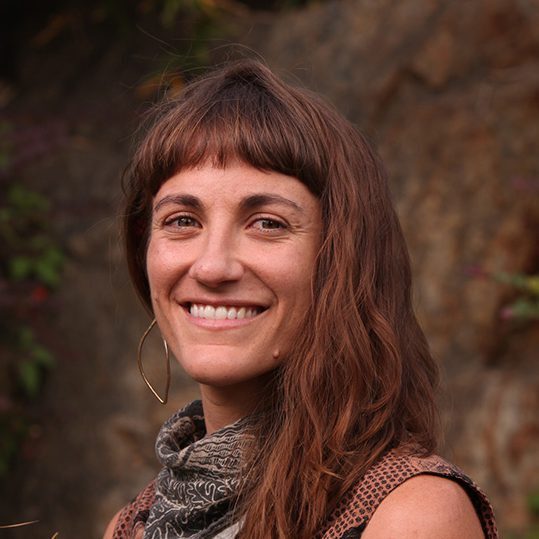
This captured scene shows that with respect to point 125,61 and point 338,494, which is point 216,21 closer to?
point 125,61

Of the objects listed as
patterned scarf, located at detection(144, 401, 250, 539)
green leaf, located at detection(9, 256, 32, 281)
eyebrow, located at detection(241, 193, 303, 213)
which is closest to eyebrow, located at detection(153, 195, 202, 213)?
eyebrow, located at detection(241, 193, 303, 213)

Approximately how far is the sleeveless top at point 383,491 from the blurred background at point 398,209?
2373 mm

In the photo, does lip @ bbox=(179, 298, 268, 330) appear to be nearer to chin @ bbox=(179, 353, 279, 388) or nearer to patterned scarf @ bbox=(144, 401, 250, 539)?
chin @ bbox=(179, 353, 279, 388)

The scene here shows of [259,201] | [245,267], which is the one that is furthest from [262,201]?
[245,267]

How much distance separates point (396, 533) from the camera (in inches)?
72.1

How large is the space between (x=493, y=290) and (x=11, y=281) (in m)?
2.28

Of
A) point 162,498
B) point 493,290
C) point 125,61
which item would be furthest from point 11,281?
point 162,498

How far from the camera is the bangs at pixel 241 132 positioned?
2094 mm

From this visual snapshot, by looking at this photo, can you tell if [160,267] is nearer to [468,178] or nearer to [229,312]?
[229,312]

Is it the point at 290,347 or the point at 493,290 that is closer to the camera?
the point at 290,347

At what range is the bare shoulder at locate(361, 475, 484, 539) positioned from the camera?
1824mm

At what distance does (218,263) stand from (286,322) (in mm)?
184

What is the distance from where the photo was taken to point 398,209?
484 cm

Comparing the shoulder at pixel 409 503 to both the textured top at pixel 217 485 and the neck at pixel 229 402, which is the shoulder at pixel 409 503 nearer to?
the textured top at pixel 217 485
